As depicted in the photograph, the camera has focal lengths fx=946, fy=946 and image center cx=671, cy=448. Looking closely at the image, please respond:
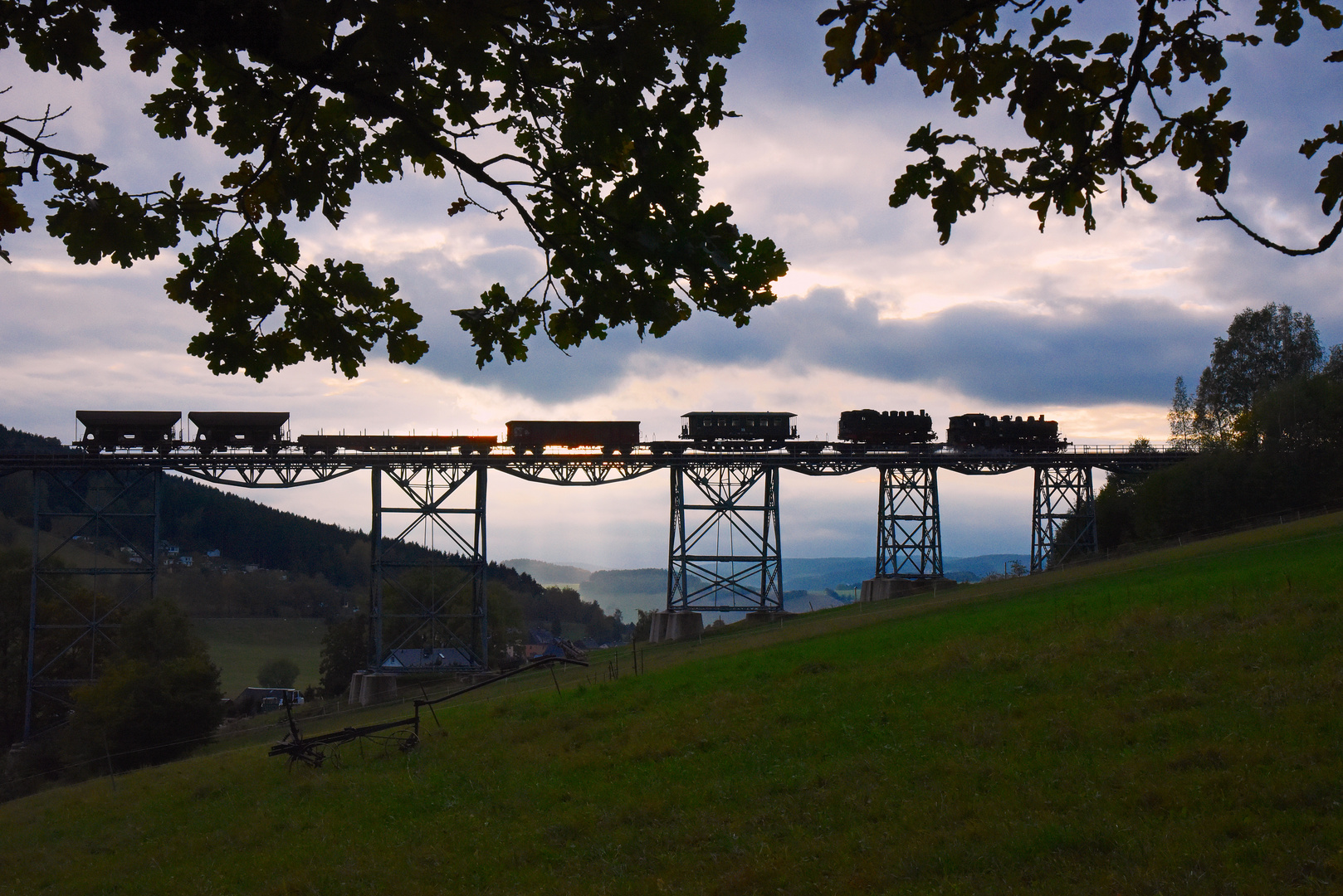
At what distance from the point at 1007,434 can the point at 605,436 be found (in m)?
20.7

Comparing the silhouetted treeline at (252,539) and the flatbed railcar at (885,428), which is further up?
the flatbed railcar at (885,428)

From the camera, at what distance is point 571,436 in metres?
41.7

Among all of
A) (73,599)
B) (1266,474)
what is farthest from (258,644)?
(1266,474)

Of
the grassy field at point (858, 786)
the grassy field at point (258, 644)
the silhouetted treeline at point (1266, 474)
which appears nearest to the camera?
the grassy field at point (858, 786)

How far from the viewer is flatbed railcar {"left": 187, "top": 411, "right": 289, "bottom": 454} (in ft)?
126

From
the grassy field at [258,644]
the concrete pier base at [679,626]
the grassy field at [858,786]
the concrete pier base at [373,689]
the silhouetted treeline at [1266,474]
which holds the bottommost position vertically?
the grassy field at [258,644]

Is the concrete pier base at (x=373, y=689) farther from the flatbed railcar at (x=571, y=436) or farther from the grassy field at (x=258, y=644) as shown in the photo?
the grassy field at (x=258, y=644)

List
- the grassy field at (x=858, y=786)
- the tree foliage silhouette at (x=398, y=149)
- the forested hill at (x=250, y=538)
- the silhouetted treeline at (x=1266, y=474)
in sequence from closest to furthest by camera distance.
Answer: the tree foliage silhouette at (x=398, y=149) < the grassy field at (x=858, y=786) < the silhouetted treeline at (x=1266, y=474) < the forested hill at (x=250, y=538)

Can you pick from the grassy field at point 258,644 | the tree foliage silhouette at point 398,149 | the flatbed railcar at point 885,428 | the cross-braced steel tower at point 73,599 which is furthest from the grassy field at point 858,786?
the grassy field at point 258,644

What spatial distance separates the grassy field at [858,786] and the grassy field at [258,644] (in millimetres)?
65227

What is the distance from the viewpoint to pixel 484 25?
13.8ft

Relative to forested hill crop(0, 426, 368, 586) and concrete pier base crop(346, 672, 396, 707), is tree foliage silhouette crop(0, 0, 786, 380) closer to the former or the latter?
concrete pier base crop(346, 672, 396, 707)

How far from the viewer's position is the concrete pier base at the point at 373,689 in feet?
122

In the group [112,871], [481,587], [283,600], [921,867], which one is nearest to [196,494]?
[283,600]
